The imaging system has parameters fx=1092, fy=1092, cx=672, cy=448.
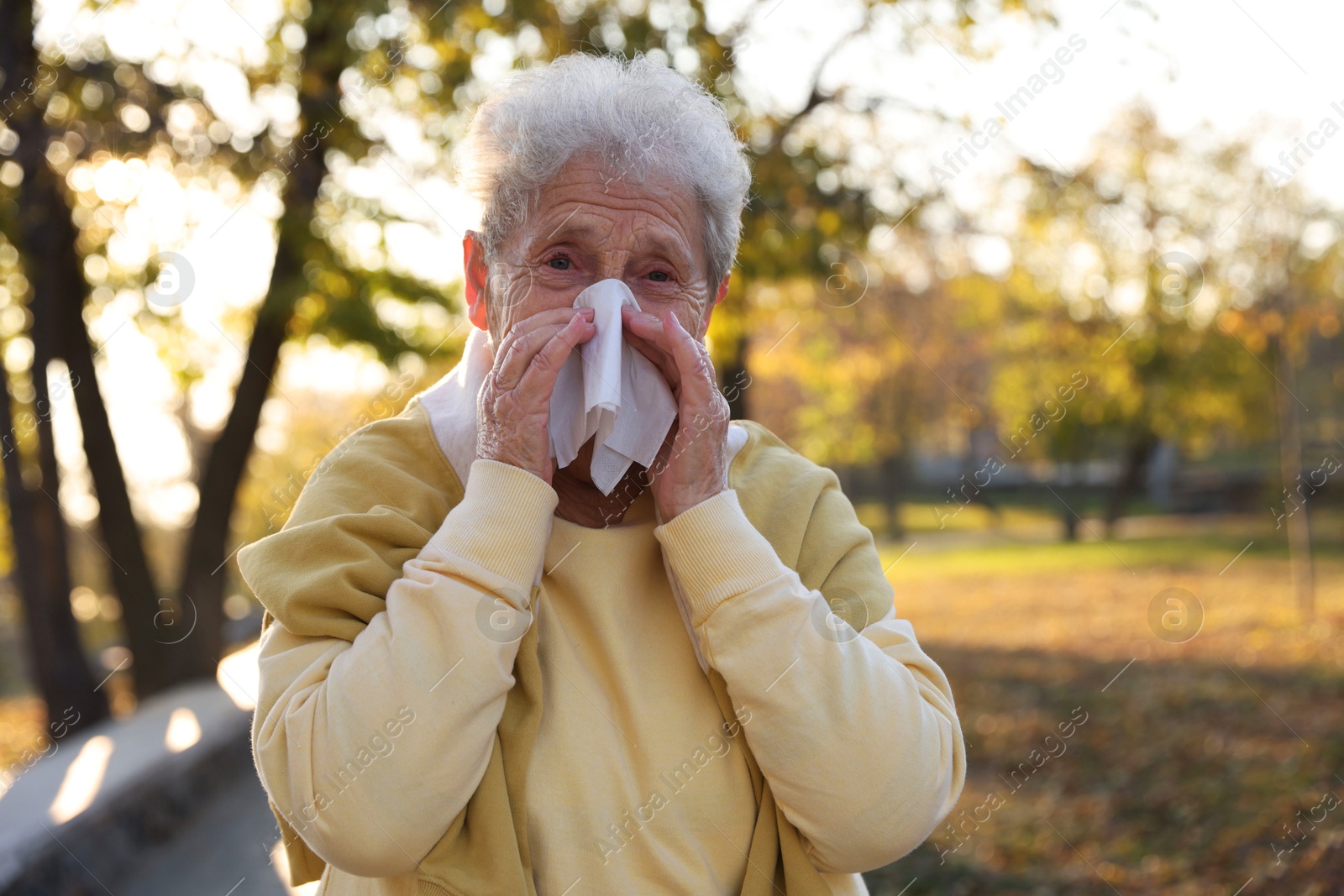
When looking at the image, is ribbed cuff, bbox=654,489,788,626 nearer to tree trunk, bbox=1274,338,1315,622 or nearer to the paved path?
the paved path

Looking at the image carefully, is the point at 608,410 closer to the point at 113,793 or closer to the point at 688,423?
the point at 688,423

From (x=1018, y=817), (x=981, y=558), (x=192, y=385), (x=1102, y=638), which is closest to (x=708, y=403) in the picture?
(x=1018, y=817)

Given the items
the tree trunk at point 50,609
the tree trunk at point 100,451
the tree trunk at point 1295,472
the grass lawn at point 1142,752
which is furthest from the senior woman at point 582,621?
the tree trunk at point 1295,472

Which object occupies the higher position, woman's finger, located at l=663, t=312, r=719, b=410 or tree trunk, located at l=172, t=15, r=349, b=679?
woman's finger, located at l=663, t=312, r=719, b=410

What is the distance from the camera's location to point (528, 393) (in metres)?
1.83

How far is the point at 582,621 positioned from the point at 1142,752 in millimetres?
6895

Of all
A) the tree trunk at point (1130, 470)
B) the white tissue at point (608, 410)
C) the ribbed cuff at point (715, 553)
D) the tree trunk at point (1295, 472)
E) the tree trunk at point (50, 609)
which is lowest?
the tree trunk at point (1130, 470)

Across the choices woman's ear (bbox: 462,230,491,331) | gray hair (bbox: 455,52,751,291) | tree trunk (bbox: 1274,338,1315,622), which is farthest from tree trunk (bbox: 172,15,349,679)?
tree trunk (bbox: 1274,338,1315,622)

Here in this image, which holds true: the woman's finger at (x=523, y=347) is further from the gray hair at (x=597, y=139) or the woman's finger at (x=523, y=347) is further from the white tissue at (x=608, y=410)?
the gray hair at (x=597, y=139)

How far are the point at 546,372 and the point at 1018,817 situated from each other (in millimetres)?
5769

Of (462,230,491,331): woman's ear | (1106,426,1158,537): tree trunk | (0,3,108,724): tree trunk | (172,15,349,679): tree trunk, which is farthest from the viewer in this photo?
(1106,426,1158,537): tree trunk

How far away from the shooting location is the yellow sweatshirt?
166 cm

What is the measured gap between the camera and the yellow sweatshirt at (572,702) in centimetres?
166

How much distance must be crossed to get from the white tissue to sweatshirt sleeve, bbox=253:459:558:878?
208 mm
